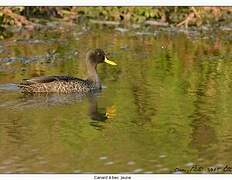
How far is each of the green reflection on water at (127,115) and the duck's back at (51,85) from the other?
12.8 inches

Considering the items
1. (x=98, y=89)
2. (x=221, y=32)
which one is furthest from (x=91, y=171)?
(x=221, y=32)

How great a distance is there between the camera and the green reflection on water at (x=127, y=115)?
9797 mm

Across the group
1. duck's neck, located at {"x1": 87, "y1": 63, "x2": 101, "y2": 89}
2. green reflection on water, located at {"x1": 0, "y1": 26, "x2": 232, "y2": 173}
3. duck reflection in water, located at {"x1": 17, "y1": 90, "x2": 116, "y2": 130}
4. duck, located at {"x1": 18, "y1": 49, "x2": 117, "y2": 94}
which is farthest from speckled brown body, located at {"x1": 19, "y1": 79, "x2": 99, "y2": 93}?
green reflection on water, located at {"x1": 0, "y1": 26, "x2": 232, "y2": 173}

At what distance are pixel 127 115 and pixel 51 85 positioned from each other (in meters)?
2.34

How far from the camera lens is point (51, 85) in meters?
14.0

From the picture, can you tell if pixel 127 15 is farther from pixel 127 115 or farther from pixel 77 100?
pixel 127 115

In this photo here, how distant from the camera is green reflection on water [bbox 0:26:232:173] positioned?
32.1 feet

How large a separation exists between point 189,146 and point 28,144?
1.96m

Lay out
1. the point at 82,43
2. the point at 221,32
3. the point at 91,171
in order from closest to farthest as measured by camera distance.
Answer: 1. the point at 91,171
2. the point at 82,43
3. the point at 221,32

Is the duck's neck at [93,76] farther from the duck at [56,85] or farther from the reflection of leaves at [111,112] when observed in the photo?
the reflection of leaves at [111,112]

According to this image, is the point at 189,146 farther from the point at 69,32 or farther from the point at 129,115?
the point at 69,32

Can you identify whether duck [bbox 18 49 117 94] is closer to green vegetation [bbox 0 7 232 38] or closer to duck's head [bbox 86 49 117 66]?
duck's head [bbox 86 49 117 66]

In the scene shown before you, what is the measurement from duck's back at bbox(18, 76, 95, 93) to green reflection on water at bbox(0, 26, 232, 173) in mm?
326

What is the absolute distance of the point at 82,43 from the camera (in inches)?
781
